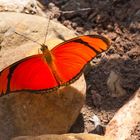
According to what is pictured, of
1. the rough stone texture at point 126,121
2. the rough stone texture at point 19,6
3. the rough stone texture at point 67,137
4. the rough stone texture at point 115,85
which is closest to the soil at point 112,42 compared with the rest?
the rough stone texture at point 115,85

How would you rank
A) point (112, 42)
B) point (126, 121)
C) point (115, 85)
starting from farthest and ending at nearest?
point (112, 42)
point (115, 85)
point (126, 121)

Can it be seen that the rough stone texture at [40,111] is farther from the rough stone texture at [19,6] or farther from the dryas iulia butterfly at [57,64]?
the rough stone texture at [19,6]

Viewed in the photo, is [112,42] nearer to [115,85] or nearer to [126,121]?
[115,85]

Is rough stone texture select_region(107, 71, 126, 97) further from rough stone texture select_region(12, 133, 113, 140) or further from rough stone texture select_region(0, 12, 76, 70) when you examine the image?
rough stone texture select_region(12, 133, 113, 140)

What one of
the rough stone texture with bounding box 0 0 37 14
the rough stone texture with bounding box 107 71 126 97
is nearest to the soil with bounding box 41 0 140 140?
the rough stone texture with bounding box 107 71 126 97

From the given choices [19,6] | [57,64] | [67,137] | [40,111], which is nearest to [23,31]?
[19,6]

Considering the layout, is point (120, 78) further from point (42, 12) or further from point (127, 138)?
point (42, 12)
